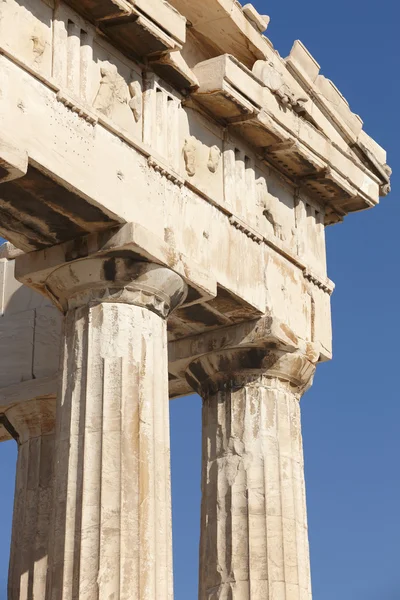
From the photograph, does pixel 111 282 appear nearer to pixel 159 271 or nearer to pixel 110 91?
pixel 159 271

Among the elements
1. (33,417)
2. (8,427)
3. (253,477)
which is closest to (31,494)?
(33,417)

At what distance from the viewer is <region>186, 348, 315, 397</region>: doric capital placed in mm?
24266

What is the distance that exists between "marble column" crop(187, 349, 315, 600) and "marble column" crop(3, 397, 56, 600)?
10.5ft

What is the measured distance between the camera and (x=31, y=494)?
26.5 meters

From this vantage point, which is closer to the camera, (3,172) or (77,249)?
(3,172)

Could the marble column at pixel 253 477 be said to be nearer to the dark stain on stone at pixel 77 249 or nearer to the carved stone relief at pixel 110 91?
the dark stain on stone at pixel 77 249

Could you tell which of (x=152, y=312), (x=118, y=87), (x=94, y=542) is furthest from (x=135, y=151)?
(x=94, y=542)

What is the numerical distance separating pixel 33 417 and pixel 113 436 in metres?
6.94

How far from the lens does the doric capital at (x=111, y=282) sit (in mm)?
20891

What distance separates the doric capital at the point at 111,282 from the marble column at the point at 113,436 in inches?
0.5

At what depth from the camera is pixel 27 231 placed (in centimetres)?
2084

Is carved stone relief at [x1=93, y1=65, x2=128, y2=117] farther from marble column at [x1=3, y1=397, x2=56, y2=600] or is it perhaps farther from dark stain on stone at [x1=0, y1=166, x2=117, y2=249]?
marble column at [x1=3, y1=397, x2=56, y2=600]

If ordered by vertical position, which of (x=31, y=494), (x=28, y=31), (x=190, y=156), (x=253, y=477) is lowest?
(x=253, y=477)

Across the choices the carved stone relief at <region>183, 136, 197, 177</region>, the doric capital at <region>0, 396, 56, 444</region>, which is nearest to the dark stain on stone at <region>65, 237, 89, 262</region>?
the carved stone relief at <region>183, 136, 197, 177</region>
